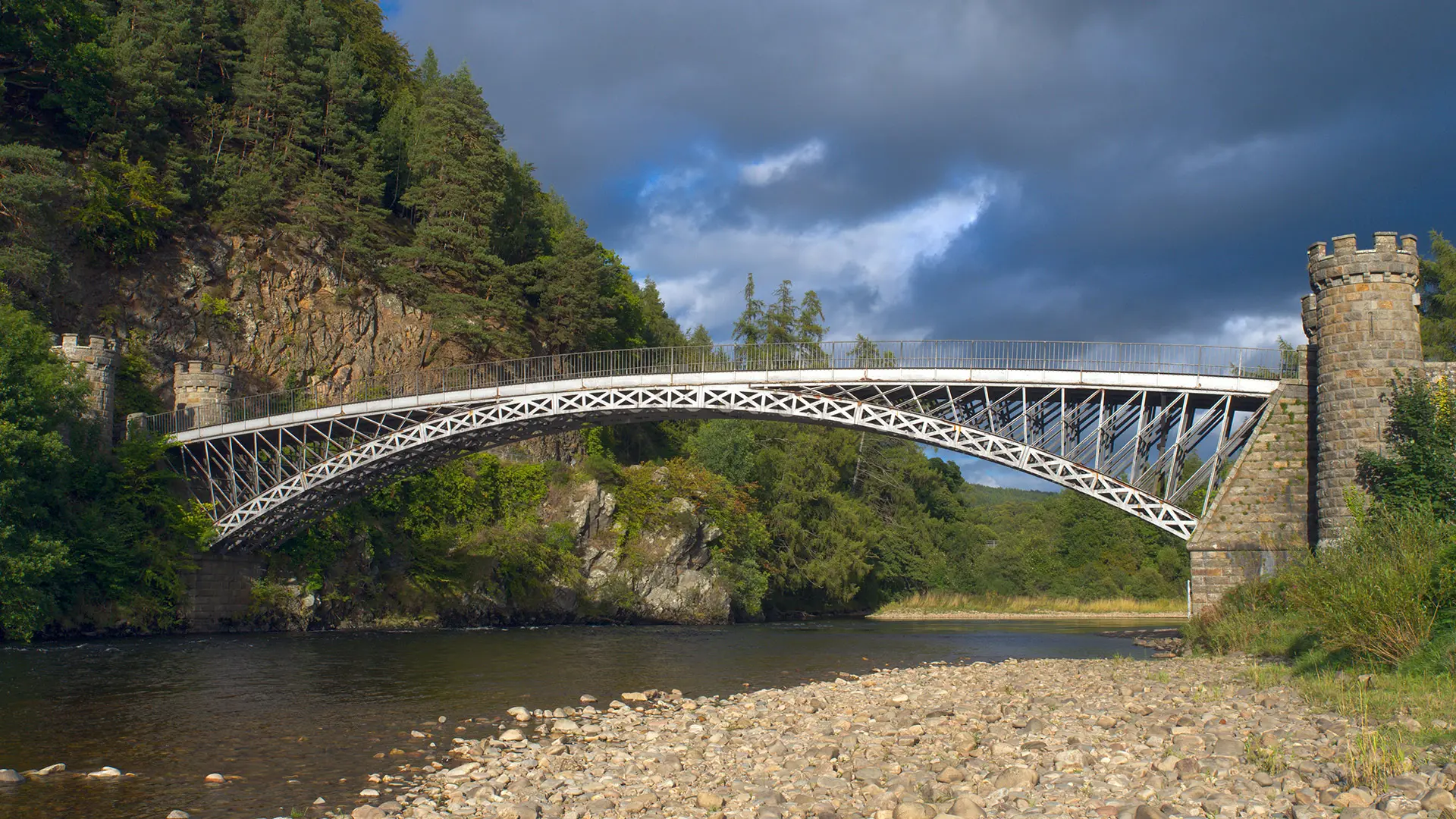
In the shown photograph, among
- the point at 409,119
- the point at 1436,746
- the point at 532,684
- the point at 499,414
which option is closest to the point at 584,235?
the point at 409,119

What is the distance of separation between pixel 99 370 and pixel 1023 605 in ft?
156

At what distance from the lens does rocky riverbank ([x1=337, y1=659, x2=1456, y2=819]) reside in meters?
7.64

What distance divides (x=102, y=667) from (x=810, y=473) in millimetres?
41605

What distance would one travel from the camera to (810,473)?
193ft

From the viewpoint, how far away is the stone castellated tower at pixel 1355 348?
2325cm

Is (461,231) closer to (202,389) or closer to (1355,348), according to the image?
(202,389)

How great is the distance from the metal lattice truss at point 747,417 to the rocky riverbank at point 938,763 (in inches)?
528

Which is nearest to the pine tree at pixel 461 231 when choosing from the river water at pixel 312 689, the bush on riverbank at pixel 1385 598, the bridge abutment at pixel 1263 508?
the river water at pixel 312 689

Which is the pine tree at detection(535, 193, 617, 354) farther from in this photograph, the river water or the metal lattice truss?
the river water

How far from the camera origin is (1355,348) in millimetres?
23750

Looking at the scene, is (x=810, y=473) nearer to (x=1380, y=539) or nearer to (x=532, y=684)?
(x=532, y=684)

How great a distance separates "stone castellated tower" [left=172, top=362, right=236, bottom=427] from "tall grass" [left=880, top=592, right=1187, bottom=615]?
37335 millimetres

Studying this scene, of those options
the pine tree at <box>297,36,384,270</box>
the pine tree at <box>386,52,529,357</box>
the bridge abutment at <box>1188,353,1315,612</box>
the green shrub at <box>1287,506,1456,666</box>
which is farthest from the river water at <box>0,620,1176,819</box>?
the pine tree at <box>297,36,384,270</box>

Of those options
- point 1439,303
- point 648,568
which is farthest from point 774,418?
point 1439,303
